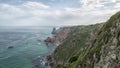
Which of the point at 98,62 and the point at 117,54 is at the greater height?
the point at 117,54

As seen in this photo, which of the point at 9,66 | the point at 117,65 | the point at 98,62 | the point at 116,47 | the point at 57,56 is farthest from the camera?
the point at 57,56

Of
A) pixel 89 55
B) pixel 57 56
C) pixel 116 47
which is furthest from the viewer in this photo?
pixel 57 56

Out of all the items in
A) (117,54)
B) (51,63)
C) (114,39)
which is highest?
(114,39)

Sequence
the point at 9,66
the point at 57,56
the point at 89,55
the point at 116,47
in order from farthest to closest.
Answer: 1. the point at 57,56
2. the point at 9,66
3. the point at 89,55
4. the point at 116,47

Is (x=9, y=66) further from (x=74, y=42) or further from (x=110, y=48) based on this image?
(x=110, y=48)

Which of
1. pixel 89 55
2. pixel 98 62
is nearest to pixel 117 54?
pixel 98 62

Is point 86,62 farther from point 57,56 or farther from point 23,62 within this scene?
point 23,62

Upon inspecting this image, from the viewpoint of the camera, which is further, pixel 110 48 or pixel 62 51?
pixel 62 51

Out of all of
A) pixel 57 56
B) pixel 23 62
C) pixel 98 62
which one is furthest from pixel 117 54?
pixel 23 62

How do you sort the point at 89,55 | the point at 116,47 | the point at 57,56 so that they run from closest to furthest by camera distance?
the point at 116,47 < the point at 89,55 < the point at 57,56
